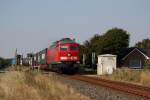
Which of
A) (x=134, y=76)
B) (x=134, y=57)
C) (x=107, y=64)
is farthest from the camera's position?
(x=134, y=57)

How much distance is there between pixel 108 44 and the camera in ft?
246

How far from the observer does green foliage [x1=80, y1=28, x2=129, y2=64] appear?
73.1 meters

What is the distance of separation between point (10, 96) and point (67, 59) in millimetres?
25840

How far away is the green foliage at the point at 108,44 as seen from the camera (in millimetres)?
73125

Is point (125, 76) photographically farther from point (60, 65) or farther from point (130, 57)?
point (130, 57)

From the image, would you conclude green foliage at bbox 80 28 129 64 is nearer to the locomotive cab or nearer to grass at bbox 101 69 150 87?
the locomotive cab

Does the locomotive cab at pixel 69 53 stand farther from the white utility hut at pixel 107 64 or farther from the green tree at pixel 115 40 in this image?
the green tree at pixel 115 40

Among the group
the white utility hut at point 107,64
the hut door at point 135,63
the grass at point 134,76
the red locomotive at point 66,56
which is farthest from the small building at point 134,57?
the grass at point 134,76

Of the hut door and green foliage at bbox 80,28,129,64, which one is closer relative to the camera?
green foliage at bbox 80,28,129,64

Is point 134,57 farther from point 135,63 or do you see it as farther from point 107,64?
point 107,64

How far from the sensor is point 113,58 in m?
39.9

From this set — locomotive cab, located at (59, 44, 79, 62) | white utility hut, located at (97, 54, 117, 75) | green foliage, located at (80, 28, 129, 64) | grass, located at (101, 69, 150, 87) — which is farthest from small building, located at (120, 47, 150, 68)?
grass, located at (101, 69, 150, 87)

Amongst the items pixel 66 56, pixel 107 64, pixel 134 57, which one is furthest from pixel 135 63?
pixel 66 56

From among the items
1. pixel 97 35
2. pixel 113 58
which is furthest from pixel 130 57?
pixel 113 58
